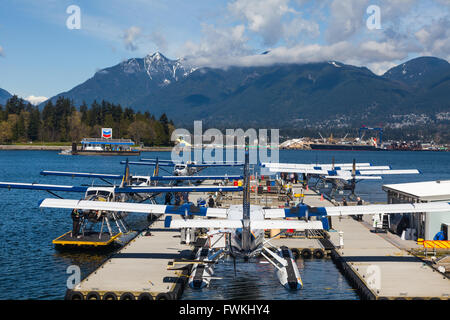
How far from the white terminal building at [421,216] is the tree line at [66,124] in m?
152

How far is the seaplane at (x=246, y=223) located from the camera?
680 inches

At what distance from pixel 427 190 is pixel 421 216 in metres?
2.62

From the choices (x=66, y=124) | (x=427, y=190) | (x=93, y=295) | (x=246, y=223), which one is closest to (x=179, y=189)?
(x=246, y=223)

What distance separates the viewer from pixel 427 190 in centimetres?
2748

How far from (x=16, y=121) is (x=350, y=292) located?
173 meters

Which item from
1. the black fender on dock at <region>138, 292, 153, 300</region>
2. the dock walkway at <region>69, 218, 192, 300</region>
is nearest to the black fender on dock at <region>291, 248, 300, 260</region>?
the dock walkway at <region>69, 218, 192, 300</region>

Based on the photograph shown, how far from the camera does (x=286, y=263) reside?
19406 millimetres

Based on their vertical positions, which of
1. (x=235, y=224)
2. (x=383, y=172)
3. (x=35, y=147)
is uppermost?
(x=35, y=147)

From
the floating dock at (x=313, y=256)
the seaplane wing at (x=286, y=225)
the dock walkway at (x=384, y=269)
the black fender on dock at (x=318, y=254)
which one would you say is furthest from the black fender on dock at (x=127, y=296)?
the black fender on dock at (x=318, y=254)

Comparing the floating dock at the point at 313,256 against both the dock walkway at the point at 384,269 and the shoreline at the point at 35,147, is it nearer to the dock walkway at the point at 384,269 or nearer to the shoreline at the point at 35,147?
the dock walkway at the point at 384,269

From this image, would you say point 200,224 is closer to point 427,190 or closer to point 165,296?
point 165,296

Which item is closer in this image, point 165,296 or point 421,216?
point 165,296
